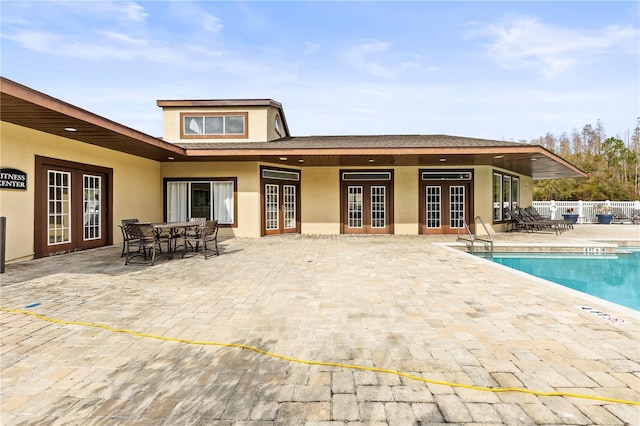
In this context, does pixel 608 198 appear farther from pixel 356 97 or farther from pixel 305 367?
pixel 305 367

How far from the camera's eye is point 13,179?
6.50 m

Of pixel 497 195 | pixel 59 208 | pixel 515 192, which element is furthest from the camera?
pixel 515 192

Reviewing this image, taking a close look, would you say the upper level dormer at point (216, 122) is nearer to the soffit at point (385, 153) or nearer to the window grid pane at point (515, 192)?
the soffit at point (385, 153)

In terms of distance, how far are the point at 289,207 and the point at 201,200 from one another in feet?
11.3

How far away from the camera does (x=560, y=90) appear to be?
13578mm

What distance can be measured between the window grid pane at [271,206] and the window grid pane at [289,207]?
1.30 feet

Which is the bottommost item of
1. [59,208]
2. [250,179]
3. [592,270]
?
[592,270]

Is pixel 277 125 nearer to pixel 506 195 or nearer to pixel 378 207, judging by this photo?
pixel 378 207

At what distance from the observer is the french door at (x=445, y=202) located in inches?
491

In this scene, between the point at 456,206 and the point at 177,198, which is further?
the point at 456,206

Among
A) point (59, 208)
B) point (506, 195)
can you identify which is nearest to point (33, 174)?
point (59, 208)

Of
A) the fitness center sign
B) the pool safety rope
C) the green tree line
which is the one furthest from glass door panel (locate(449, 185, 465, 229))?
the green tree line

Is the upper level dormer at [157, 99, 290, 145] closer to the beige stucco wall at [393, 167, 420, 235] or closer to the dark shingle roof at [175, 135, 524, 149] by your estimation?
the dark shingle roof at [175, 135, 524, 149]

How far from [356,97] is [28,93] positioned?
15.1 m
